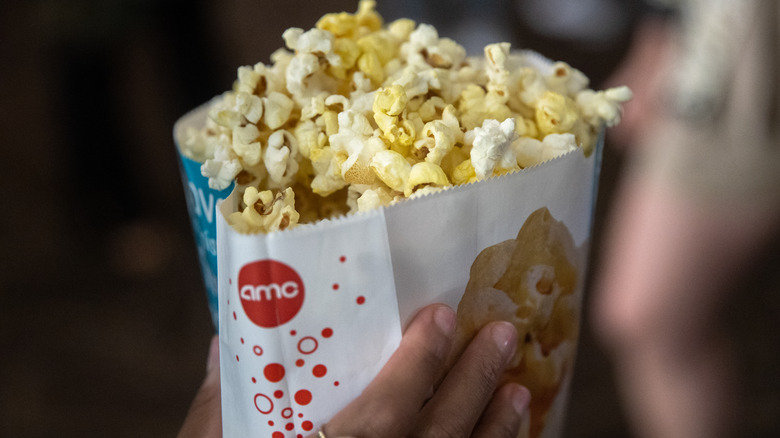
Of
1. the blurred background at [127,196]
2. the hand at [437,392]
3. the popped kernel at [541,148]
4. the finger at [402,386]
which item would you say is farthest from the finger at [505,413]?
the blurred background at [127,196]

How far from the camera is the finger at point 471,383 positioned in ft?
2.00

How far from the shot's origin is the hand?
560 mm

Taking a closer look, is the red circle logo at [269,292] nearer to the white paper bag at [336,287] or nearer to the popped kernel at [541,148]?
the white paper bag at [336,287]

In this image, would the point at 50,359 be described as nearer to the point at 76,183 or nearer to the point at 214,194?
the point at 76,183

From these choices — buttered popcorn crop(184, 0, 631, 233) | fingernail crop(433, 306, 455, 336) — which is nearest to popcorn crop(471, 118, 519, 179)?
buttered popcorn crop(184, 0, 631, 233)

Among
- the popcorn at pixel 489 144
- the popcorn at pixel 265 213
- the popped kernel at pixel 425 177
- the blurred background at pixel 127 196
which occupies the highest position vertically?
the popcorn at pixel 489 144

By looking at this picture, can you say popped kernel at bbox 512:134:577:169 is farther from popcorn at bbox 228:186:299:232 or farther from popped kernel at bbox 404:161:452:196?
popcorn at bbox 228:186:299:232

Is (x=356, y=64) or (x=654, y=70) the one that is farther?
(x=654, y=70)

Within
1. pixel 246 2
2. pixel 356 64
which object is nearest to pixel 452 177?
pixel 356 64

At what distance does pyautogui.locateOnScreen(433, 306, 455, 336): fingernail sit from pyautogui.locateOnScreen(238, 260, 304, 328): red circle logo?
5.0 inches

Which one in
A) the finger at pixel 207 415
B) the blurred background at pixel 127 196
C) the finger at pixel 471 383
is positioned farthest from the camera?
the blurred background at pixel 127 196

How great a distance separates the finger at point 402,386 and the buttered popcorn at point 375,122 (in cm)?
12

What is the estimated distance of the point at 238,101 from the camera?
61cm

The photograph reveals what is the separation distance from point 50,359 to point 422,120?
6.03 feet
